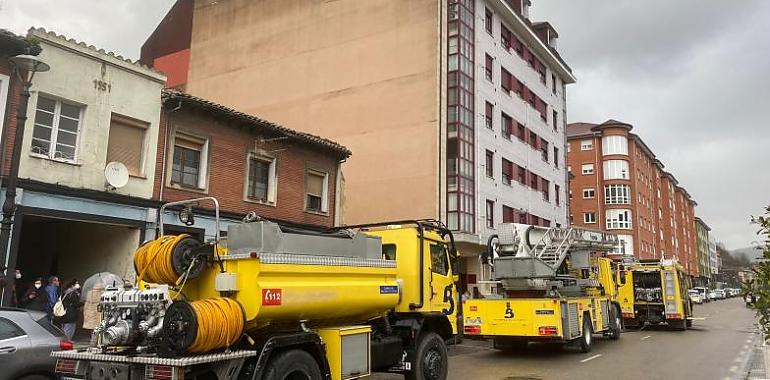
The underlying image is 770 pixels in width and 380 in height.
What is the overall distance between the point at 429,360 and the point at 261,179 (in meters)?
10.1

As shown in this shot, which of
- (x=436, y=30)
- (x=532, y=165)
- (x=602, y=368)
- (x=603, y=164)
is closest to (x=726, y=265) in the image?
(x=603, y=164)

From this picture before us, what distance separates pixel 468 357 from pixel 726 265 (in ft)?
523

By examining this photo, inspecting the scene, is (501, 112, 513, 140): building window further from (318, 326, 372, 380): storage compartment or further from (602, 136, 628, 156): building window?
(602, 136, 628, 156): building window

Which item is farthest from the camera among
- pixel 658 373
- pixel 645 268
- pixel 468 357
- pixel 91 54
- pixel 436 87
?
pixel 436 87

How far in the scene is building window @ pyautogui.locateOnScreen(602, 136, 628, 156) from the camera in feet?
217

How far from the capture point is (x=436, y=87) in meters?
26.8

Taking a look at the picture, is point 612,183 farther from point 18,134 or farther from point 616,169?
point 18,134

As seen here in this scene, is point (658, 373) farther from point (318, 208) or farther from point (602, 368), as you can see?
point (318, 208)

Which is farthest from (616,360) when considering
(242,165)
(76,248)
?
(76,248)

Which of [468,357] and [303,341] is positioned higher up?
[303,341]

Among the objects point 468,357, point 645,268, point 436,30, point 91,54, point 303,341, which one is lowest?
point 468,357

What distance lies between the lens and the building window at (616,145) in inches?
2601

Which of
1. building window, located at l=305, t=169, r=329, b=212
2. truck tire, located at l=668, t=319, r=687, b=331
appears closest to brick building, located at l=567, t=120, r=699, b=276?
truck tire, located at l=668, t=319, r=687, b=331

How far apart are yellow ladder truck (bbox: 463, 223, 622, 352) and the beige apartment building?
814 cm
